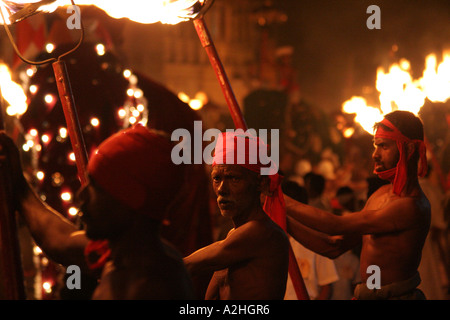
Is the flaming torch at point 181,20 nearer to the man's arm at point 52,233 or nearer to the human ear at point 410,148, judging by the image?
the man's arm at point 52,233

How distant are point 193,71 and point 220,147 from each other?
128ft

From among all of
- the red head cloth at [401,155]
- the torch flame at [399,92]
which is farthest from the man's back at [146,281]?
the torch flame at [399,92]

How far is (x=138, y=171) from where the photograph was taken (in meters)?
2.56

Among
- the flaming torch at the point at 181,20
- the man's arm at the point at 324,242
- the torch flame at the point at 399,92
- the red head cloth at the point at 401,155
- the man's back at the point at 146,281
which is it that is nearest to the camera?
the man's back at the point at 146,281

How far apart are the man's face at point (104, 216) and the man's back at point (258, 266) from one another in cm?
83

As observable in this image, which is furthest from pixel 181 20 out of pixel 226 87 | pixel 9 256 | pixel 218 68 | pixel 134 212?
pixel 9 256

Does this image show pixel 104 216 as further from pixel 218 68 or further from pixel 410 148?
pixel 410 148

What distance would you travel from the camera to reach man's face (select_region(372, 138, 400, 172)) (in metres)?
4.29

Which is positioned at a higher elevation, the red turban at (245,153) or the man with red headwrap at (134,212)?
the red turban at (245,153)

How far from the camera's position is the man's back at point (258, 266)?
319 cm

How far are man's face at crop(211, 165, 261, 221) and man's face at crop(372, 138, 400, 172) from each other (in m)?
1.21

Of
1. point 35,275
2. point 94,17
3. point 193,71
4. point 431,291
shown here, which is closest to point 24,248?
point 35,275

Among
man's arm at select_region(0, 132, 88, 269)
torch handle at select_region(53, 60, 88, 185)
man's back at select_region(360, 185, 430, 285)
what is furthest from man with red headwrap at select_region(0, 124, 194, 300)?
man's back at select_region(360, 185, 430, 285)

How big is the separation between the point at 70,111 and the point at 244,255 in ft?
3.73
